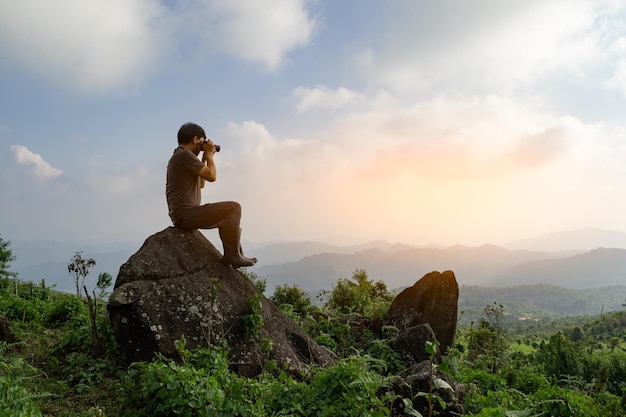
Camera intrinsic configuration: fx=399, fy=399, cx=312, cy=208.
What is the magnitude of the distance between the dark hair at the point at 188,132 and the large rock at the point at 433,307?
973 cm

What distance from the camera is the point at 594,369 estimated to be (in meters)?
20.2

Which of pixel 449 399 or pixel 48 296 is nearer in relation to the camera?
pixel 449 399

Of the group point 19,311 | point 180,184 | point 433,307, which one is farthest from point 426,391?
point 19,311

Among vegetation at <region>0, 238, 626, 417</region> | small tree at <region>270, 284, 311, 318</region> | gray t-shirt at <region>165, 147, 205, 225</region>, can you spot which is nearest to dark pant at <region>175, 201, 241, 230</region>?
gray t-shirt at <region>165, 147, 205, 225</region>

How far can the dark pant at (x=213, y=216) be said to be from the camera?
32.9ft

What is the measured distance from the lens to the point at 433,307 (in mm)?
14531

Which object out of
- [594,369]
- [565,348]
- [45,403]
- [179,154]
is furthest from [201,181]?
[594,369]

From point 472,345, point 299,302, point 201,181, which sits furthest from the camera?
point 299,302

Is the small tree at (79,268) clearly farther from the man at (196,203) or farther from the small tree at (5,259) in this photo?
the small tree at (5,259)

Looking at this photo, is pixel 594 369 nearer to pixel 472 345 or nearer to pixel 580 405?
pixel 472 345

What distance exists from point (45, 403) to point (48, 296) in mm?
15175

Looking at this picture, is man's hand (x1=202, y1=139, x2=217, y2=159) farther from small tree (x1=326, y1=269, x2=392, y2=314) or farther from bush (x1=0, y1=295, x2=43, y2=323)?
small tree (x1=326, y1=269, x2=392, y2=314)

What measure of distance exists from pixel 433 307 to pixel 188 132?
34.0 feet

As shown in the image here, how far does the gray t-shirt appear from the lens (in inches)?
387
